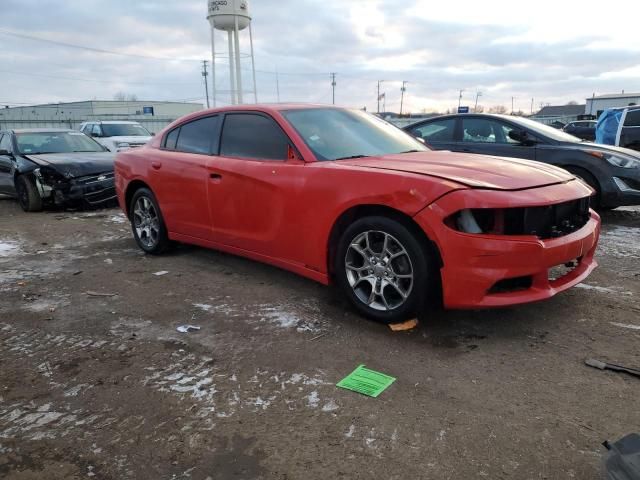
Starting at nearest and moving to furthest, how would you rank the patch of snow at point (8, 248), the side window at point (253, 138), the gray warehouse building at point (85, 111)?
the side window at point (253, 138)
the patch of snow at point (8, 248)
the gray warehouse building at point (85, 111)

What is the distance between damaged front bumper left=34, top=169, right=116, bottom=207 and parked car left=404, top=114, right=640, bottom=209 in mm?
5367

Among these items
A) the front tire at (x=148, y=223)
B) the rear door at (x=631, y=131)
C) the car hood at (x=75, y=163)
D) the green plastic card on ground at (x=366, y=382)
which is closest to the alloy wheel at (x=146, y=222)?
the front tire at (x=148, y=223)

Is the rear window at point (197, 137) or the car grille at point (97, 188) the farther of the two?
the car grille at point (97, 188)

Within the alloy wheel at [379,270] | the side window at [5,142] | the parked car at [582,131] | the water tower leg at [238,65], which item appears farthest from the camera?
the water tower leg at [238,65]

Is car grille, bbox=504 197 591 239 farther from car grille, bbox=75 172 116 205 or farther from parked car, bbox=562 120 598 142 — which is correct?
parked car, bbox=562 120 598 142

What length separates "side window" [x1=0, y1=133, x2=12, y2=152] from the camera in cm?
925

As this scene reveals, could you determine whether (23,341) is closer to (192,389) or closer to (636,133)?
(192,389)

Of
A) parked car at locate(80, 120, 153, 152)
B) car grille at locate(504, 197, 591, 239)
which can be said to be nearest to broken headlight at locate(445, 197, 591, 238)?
car grille at locate(504, 197, 591, 239)

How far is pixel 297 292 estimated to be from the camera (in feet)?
13.6

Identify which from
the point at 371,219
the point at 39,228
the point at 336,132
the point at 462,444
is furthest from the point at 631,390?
the point at 39,228

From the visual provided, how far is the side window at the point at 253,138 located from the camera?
3988 mm

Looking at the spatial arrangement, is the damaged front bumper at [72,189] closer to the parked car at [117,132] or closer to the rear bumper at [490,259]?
the parked car at [117,132]

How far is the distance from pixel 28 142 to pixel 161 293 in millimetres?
6707

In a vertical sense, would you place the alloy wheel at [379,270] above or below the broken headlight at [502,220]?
below
